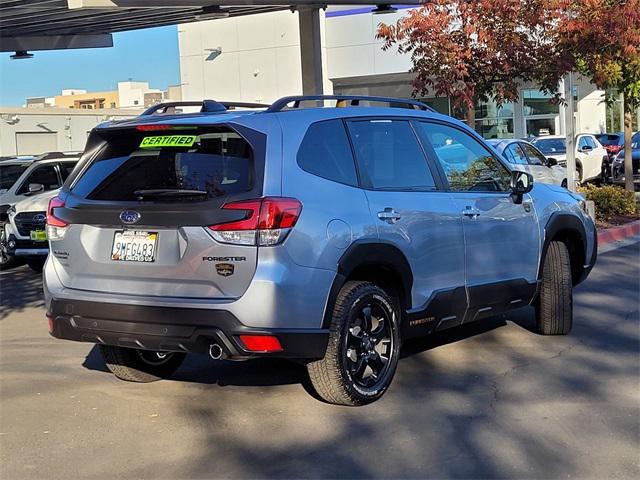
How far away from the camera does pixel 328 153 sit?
5.41 meters

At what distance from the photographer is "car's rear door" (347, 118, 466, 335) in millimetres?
5617

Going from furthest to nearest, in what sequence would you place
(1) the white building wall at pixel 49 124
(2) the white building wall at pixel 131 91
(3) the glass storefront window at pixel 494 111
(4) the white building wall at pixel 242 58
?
(2) the white building wall at pixel 131 91 < (3) the glass storefront window at pixel 494 111 < (1) the white building wall at pixel 49 124 < (4) the white building wall at pixel 242 58

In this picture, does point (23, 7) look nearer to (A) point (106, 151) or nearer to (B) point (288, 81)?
(A) point (106, 151)

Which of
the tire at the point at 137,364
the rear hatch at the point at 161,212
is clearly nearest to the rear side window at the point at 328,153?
the rear hatch at the point at 161,212

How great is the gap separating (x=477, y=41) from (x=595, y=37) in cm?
230

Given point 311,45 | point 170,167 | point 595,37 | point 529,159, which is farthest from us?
Answer: point 311,45

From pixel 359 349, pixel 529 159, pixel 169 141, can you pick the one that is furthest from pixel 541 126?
pixel 169 141

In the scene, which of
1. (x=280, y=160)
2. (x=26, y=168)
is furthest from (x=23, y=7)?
(x=280, y=160)

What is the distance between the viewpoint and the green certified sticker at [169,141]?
5176 mm

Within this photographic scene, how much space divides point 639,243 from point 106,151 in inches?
405

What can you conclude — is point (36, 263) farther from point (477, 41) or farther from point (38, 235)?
point (477, 41)

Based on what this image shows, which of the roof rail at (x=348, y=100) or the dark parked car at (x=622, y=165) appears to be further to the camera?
the dark parked car at (x=622, y=165)

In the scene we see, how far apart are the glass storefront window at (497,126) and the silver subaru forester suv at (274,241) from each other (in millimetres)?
32303

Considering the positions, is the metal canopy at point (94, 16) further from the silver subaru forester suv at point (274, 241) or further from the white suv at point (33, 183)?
the silver subaru forester suv at point (274, 241)
